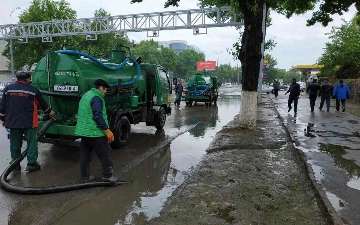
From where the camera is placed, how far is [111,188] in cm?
501

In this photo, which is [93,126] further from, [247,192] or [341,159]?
[341,159]

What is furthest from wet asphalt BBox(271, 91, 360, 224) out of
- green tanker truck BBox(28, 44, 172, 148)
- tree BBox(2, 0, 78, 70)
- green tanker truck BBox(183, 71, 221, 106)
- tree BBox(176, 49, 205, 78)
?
tree BBox(176, 49, 205, 78)

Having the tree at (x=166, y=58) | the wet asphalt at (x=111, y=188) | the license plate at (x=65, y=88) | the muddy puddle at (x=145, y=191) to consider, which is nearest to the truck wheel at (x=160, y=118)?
the wet asphalt at (x=111, y=188)

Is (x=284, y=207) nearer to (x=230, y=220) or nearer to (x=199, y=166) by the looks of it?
(x=230, y=220)

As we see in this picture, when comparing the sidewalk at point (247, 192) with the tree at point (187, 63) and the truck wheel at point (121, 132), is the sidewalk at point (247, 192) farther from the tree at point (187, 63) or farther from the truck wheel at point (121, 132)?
the tree at point (187, 63)

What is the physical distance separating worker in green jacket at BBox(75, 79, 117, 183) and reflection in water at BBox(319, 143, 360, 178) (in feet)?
14.3

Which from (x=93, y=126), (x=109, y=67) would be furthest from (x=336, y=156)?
(x=109, y=67)

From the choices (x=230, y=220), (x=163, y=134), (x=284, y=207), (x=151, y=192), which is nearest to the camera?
(x=230, y=220)

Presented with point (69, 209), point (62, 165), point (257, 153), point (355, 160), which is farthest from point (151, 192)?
point (355, 160)

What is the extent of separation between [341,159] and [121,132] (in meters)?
5.10

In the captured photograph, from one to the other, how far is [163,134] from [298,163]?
4.58m

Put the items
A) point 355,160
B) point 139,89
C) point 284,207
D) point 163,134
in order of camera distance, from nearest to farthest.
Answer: point 284,207 → point 355,160 → point 139,89 → point 163,134

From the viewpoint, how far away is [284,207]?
413cm

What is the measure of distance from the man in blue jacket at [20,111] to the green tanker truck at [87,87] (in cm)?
101
